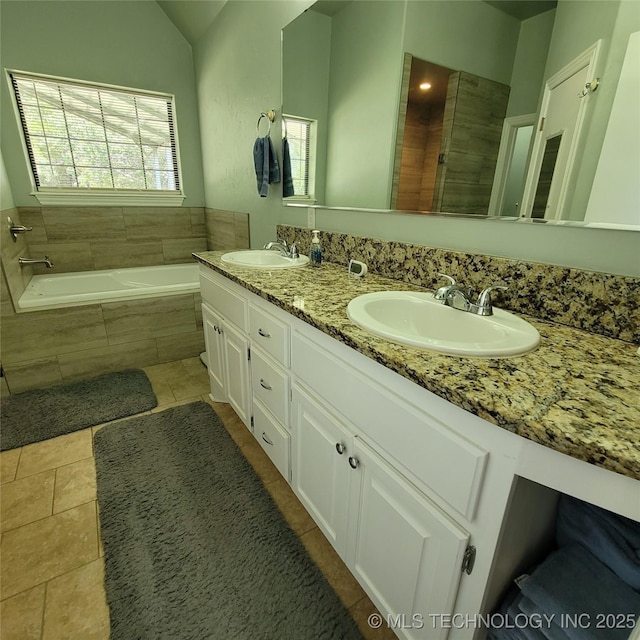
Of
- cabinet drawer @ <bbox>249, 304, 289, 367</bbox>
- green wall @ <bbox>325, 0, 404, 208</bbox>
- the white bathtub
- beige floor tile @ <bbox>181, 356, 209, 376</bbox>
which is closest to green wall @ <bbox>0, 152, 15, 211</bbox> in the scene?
the white bathtub

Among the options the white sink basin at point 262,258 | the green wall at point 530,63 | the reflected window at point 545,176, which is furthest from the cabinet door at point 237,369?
the green wall at point 530,63

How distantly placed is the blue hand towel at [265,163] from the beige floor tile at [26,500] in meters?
1.83

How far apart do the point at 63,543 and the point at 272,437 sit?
82 cm

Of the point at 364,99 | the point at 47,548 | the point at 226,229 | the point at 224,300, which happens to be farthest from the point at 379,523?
the point at 226,229

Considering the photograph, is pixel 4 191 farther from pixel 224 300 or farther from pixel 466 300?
pixel 466 300

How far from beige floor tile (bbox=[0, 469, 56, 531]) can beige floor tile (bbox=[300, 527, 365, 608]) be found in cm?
104

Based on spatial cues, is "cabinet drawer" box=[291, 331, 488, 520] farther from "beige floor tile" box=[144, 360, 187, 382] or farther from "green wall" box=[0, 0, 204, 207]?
"green wall" box=[0, 0, 204, 207]

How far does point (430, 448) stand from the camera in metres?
0.65

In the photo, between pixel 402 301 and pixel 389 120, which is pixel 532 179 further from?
pixel 389 120

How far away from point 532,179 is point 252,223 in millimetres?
1843

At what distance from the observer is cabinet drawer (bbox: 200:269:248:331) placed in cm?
140

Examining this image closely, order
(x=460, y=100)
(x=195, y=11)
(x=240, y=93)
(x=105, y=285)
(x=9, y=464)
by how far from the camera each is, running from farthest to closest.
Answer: (x=105, y=285) < (x=195, y=11) < (x=240, y=93) < (x=9, y=464) < (x=460, y=100)

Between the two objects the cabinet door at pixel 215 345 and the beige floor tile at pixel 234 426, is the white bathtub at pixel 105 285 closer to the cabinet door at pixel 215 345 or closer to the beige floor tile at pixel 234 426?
the cabinet door at pixel 215 345

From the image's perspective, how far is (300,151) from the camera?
1799 mm
